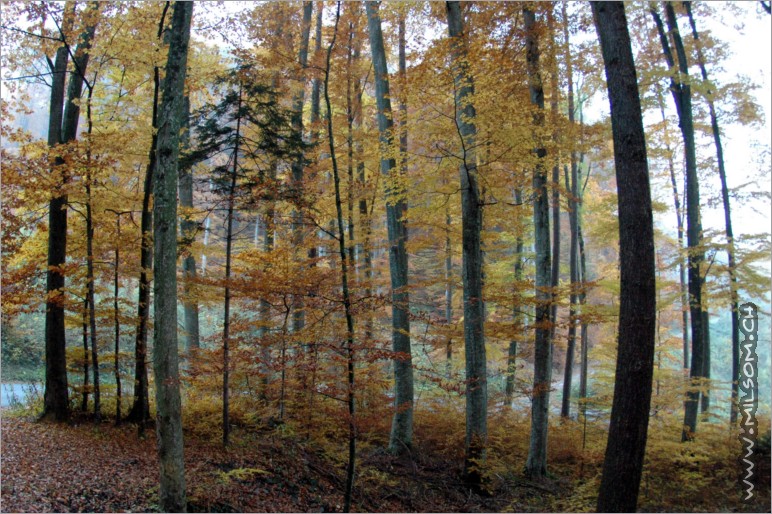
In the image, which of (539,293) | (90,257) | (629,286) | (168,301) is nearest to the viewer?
(629,286)

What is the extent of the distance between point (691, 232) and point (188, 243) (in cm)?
1024

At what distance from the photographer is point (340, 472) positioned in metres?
7.97

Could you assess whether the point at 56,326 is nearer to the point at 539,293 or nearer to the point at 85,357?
the point at 85,357

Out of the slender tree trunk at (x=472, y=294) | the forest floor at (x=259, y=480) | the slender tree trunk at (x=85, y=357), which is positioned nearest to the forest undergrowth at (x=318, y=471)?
the forest floor at (x=259, y=480)

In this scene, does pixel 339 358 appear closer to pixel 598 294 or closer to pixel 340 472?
pixel 340 472

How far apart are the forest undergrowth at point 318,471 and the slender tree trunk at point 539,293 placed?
0.60 m

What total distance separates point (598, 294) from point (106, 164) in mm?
22753

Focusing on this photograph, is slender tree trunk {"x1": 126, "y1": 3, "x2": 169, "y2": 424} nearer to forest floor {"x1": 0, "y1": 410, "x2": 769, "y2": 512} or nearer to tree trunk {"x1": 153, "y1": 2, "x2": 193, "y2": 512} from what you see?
forest floor {"x1": 0, "y1": 410, "x2": 769, "y2": 512}

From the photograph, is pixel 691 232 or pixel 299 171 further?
pixel 299 171

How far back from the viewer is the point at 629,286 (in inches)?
177

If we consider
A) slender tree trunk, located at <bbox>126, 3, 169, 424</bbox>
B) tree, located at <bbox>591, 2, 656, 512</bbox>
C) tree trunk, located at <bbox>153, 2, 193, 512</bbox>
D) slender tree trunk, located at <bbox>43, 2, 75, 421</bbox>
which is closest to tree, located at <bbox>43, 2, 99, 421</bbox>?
slender tree trunk, located at <bbox>43, 2, 75, 421</bbox>

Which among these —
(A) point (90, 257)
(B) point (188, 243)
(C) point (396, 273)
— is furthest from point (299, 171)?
(A) point (90, 257)

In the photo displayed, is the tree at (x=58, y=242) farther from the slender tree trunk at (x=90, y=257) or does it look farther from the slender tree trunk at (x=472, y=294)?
the slender tree trunk at (x=472, y=294)

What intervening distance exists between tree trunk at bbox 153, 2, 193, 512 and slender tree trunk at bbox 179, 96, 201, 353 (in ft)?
7.20
